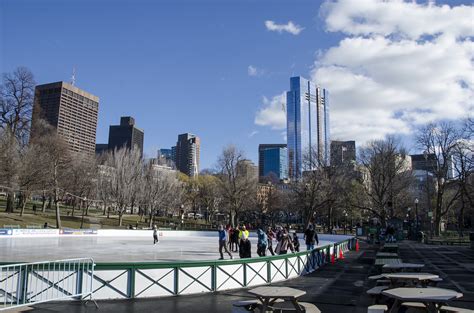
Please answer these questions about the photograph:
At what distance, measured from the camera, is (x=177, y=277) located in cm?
1191

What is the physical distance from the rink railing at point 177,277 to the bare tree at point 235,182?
57.7 m

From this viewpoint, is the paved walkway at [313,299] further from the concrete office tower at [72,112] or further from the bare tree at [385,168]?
the concrete office tower at [72,112]

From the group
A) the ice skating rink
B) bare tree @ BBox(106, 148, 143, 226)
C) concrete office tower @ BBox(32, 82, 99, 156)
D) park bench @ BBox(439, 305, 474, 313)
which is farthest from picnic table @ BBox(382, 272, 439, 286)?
concrete office tower @ BBox(32, 82, 99, 156)

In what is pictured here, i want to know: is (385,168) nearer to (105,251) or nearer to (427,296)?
(105,251)

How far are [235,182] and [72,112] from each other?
75968 mm

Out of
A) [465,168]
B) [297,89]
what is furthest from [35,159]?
[297,89]

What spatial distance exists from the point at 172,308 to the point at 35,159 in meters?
51.5

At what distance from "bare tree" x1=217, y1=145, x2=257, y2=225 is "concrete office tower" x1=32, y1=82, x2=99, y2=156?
48.7 m

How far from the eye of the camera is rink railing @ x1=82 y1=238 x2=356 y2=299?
11148 mm

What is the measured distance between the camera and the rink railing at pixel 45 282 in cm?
1022

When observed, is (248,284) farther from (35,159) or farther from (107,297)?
(35,159)

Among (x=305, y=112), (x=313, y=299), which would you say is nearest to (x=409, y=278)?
(x=313, y=299)

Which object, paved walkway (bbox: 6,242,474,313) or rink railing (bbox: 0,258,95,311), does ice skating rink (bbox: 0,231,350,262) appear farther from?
rink railing (bbox: 0,258,95,311)

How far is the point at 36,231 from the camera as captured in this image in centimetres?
4250
